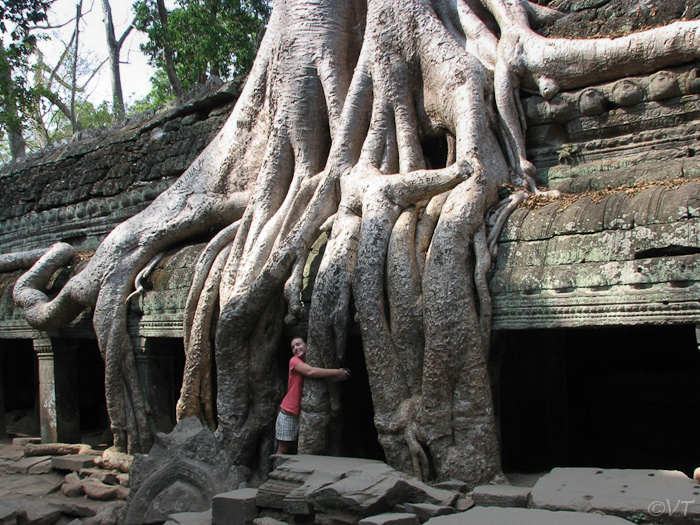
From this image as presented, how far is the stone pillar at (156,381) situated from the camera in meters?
6.05

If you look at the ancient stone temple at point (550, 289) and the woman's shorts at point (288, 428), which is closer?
the ancient stone temple at point (550, 289)

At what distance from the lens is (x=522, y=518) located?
9.67 ft

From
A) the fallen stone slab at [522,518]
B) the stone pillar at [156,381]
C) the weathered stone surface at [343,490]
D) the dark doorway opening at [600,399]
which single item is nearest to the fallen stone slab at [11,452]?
the stone pillar at [156,381]

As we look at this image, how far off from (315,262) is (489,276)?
1380mm

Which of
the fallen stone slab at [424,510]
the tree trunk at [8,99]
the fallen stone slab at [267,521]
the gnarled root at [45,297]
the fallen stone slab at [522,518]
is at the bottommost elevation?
the fallen stone slab at [267,521]

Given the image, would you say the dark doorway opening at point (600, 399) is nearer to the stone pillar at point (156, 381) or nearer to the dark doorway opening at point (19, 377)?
the stone pillar at point (156, 381)

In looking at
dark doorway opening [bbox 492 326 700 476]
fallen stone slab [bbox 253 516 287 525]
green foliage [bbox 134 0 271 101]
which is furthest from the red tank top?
green foliage [bbox 134 0 271 101]

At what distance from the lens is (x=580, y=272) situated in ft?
12.3

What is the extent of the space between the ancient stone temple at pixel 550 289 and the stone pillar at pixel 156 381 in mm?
12

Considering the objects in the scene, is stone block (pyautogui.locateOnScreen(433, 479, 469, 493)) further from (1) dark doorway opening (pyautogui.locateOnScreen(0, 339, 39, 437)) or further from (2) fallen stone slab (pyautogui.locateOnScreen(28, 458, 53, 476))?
(1) dark doorway opening (pyautogui.locateOnScreen(0, 339, 39, 437))

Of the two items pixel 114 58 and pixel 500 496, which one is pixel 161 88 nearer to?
pixel 114 58

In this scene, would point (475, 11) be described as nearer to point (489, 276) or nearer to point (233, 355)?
point (489, 276)

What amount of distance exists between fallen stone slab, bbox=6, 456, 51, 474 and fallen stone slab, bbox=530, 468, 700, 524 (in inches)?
187

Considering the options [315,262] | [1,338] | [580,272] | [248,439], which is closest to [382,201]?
[315,262]
